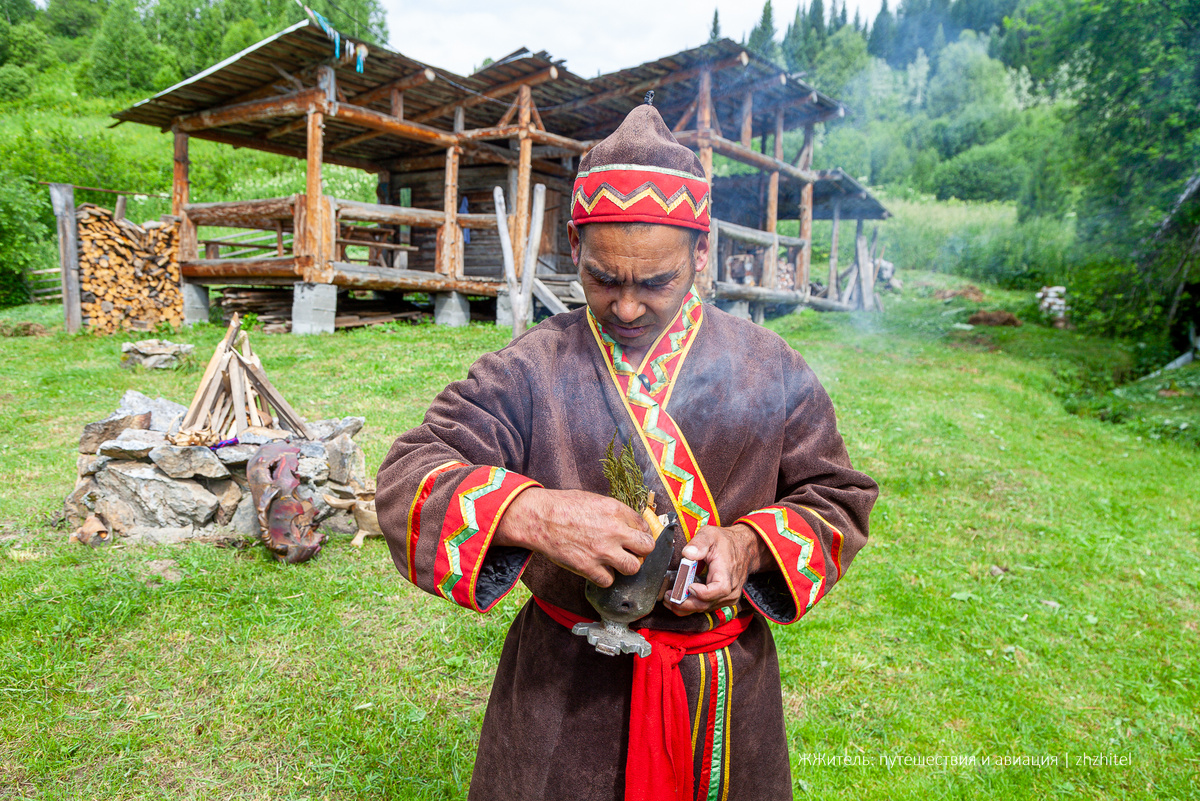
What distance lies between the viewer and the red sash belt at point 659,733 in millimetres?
1416

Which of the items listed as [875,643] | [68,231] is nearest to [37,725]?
[875,643]

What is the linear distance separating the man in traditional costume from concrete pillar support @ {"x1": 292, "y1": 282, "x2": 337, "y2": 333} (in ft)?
34.1

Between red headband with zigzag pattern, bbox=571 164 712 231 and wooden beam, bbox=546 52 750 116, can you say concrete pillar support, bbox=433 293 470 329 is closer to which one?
wooden beam, bbox=546 52 750 116

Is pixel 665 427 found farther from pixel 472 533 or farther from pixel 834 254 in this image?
pixel 834 254

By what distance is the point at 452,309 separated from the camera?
40.9ft

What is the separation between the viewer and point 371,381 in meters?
8.13

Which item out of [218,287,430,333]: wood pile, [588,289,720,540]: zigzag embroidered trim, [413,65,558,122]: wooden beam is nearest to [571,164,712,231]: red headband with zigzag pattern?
[588,289,720,540]: zigzag embroidered trim

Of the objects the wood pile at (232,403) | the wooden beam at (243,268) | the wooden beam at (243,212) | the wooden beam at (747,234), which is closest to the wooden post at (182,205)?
the wooden beam at (243,212)

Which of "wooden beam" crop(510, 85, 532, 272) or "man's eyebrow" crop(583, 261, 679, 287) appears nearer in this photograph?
"man's eyebrow" crop(583, 261, 679, 287)

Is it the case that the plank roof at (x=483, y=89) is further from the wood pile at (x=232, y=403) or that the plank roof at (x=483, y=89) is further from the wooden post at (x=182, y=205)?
the wood pile at (x=232, y=403)

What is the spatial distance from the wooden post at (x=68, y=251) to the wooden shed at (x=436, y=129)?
Answer: 1.61m

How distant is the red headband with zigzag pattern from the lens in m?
1.40

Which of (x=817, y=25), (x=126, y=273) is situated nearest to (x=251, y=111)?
(x=126, y=273)

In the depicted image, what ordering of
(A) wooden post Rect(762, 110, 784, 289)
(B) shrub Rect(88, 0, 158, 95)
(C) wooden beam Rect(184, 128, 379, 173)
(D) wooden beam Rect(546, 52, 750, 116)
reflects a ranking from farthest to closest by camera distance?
1. (B) shrub Rect(88, 0, 158, 95)
2. (A) wooden post Rect(762, 110, 784, 289)
3. (C) wooden beam Rect(184, 128, 379, 173)
4. (D) wooden beam Rect(546, 52, 750, 116)
